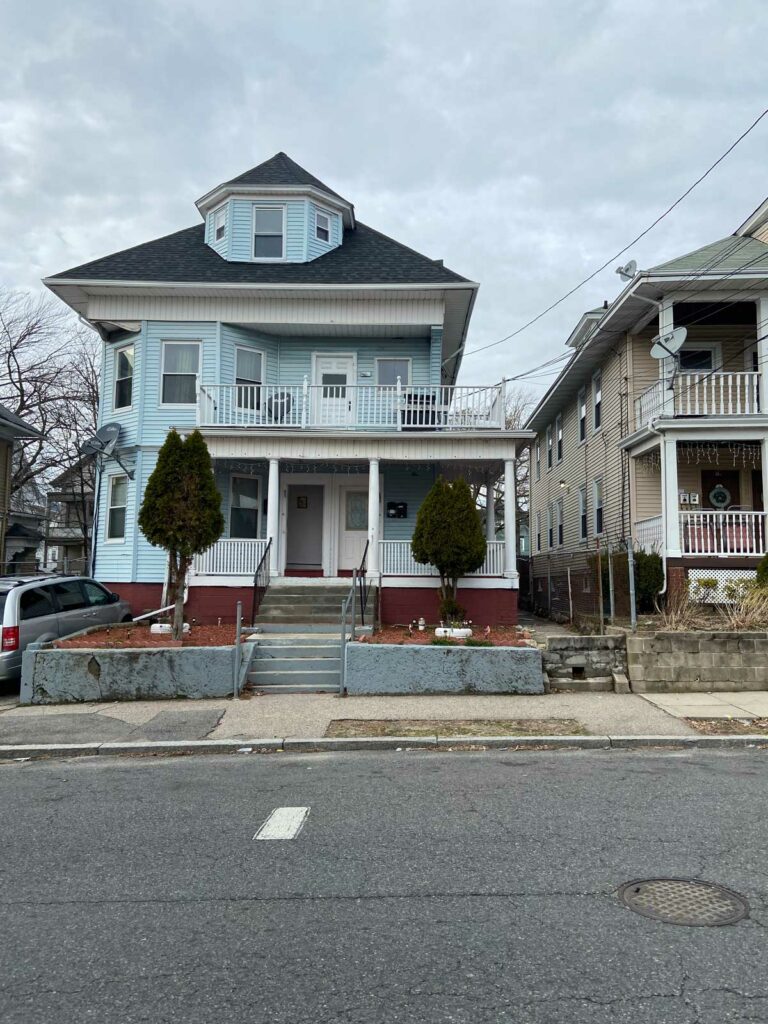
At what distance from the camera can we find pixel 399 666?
10.0 m

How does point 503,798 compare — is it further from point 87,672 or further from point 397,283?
point 397,283

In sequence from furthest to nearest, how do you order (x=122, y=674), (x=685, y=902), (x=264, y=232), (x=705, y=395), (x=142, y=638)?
(x=264, y=232)
(x=705, y=395)
(x=142, y=638)
(x=122, y=674)
(x=685, y=902)

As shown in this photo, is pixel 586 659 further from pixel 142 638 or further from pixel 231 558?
pixel 231 558

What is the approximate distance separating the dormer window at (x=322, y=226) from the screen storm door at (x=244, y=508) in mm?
6282

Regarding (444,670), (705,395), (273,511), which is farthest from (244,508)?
(705,395)

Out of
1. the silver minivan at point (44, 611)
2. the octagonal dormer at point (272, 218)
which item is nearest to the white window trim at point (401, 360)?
the octagonal dormer at point (272, 218)

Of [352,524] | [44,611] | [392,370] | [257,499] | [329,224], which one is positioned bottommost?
[44,611]

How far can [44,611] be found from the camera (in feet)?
37.1

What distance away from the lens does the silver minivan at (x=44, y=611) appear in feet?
34.2

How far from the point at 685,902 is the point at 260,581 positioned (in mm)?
11320

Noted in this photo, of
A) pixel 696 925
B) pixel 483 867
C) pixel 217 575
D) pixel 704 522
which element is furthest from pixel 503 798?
pixel 704 522

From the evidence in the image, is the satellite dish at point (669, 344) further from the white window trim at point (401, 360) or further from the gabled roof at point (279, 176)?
the gabled roof at point (279, 176)

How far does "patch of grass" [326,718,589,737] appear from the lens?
26.1 feet

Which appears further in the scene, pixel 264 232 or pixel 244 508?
pixel 264 232
